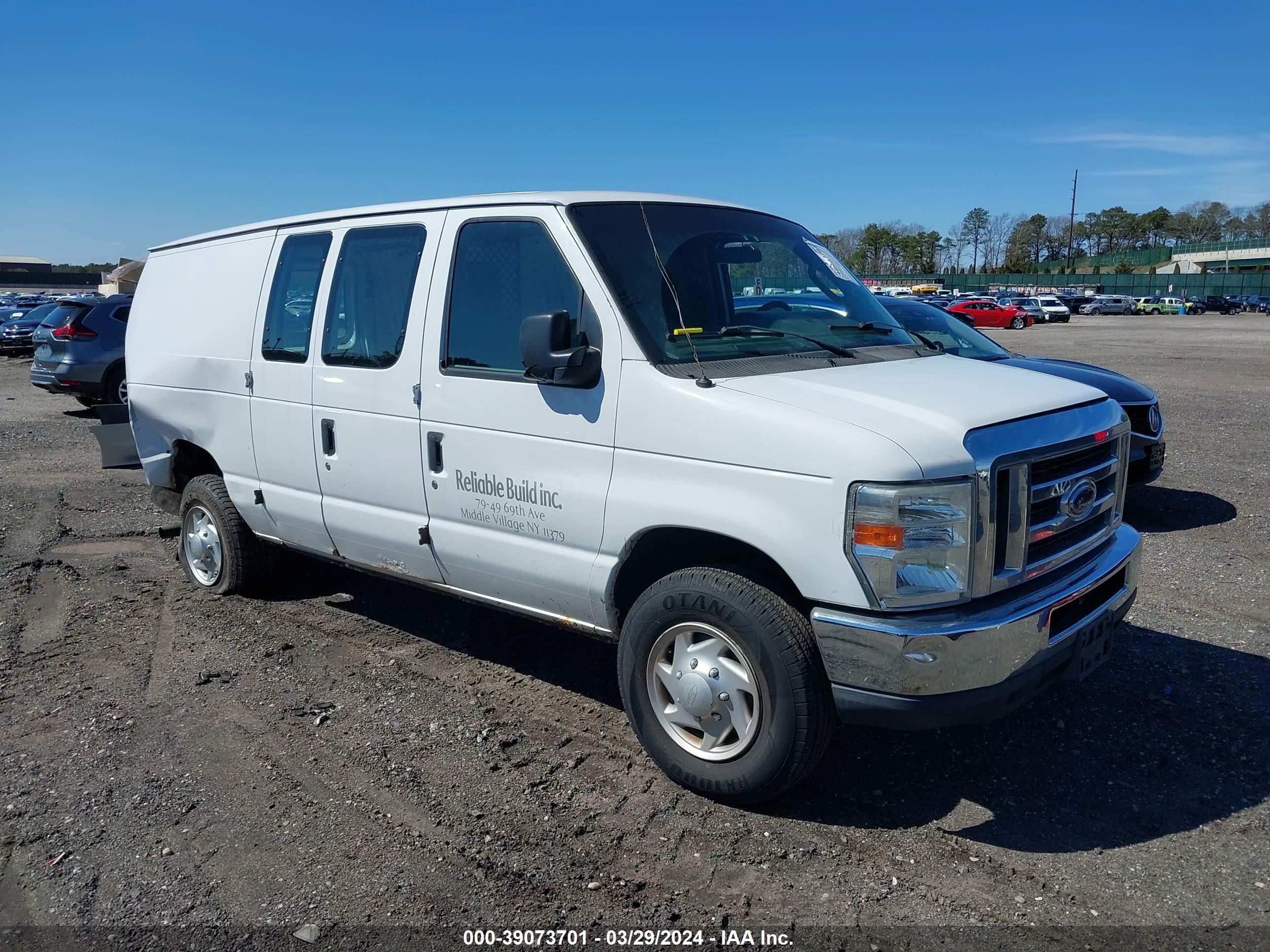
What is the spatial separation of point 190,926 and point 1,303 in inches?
2254

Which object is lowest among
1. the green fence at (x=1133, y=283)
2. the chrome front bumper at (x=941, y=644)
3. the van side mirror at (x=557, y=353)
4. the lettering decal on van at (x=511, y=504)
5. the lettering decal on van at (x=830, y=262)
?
the green fence at (x=1133, y=283)

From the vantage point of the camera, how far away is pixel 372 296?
4.71 m

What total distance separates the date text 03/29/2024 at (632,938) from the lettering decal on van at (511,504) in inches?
59.6

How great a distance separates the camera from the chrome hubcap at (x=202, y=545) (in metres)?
6.06

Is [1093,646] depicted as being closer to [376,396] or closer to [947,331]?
[376,396]

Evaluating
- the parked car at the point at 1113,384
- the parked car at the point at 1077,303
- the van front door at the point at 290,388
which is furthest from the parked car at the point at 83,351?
the parked car at the point at 1077,303

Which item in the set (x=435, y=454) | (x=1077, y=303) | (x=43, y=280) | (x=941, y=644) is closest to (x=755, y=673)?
(x=941, y=644)

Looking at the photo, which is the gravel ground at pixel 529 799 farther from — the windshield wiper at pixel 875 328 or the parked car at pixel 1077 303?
the parked car at pixel 1077 303

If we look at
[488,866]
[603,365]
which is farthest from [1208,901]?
[603,365]

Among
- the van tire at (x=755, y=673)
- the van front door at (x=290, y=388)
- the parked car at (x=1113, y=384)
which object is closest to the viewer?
the van tire at (x=755, y=673)

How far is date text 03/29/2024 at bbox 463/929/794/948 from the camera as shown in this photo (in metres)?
2.91

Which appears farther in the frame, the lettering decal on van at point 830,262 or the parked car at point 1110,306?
the parked car at point 1110,306

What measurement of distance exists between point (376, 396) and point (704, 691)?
214cm

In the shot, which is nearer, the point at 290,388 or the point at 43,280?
the point at 290,388
